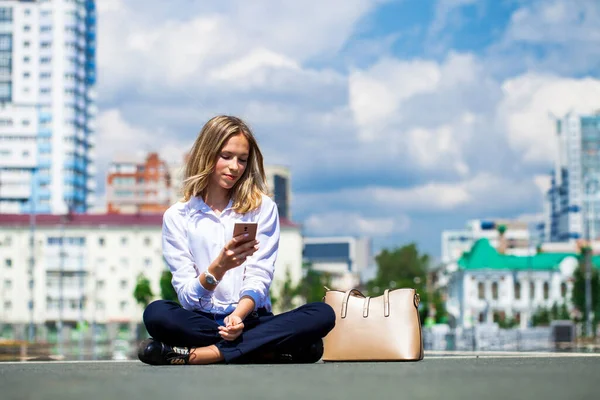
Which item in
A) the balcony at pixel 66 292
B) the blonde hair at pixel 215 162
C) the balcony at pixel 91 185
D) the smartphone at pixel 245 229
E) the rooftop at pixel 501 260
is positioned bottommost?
the balcony at pixel 66 292

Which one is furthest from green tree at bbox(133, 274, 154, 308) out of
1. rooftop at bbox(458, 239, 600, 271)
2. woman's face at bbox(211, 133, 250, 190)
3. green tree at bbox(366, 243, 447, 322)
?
woman's face at bbox(211, 133, 250, 190)

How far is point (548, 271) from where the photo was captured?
130 m

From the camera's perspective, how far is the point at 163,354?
6.43 meters

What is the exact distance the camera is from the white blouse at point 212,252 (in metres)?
6.73

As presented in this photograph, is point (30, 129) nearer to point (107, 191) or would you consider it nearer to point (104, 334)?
point (107, 191)

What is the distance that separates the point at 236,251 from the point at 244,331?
1.91 feet

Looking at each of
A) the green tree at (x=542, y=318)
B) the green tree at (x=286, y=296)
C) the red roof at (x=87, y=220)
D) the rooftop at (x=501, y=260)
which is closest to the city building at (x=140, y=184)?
the red roof at (x=87, y=220)

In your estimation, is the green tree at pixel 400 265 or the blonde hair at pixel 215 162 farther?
the green tree at pixel 400 265

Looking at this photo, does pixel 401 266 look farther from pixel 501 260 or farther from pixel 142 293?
pixel 142 293

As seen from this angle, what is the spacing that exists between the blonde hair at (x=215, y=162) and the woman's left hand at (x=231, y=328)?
86 centimetres

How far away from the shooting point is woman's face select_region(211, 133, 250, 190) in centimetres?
698

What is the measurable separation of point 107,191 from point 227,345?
160 m

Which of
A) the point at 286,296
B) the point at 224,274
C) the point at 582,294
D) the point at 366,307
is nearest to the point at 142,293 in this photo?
the point at 286,296

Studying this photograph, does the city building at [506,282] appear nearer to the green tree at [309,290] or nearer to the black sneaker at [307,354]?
the green tree at [309,290]
